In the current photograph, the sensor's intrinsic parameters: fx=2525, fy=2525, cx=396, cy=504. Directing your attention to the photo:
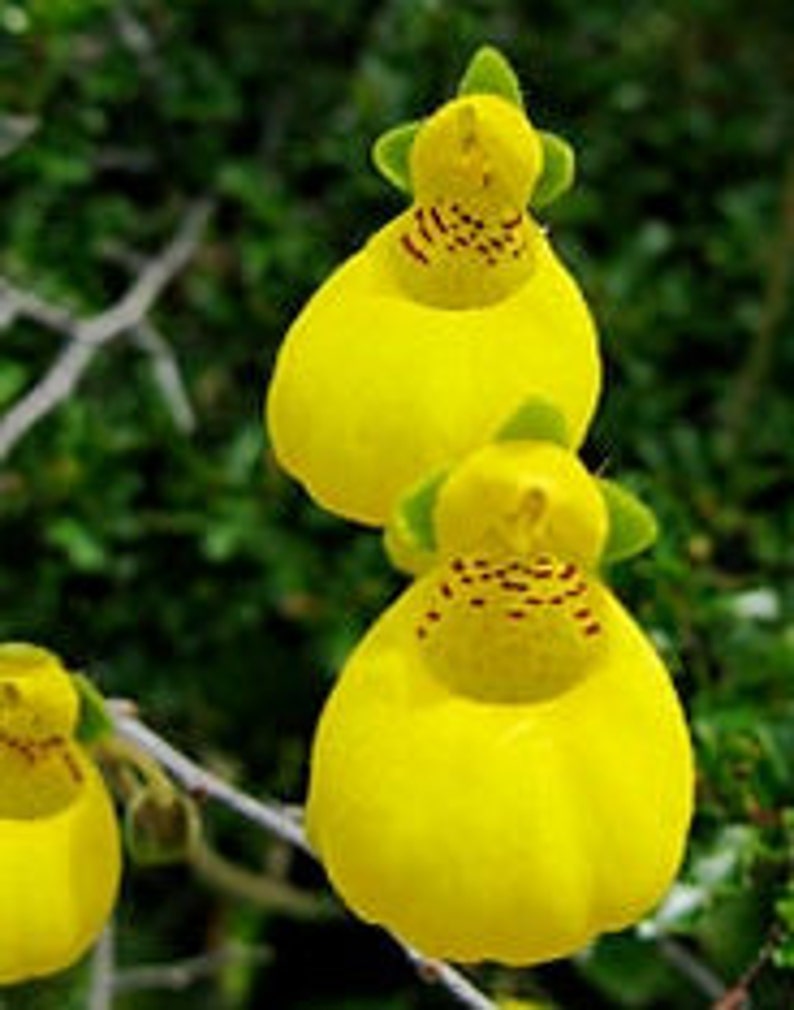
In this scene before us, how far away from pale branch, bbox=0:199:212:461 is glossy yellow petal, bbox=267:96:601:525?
1.58 ft

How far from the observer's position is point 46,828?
1415 millimetres

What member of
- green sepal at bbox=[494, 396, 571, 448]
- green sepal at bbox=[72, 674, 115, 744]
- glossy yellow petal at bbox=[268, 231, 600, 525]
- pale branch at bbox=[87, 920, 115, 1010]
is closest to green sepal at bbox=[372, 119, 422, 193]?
glossy yellow petal at bbox=[268, 231, 600, 525]

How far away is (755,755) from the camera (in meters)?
1.82

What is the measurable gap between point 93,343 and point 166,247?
40 centimetres

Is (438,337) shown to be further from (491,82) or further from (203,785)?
(203,785)

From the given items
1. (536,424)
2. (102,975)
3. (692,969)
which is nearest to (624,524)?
(536,424)

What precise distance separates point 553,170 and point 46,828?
18.5 inches

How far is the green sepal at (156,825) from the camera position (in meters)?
1.51

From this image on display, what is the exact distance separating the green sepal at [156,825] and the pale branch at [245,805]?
0.06ft

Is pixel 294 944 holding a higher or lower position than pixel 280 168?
lower

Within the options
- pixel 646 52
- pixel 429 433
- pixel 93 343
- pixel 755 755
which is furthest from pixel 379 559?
pixel 429 433

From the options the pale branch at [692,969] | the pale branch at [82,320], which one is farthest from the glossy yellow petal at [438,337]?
the pale branch at [692,969]

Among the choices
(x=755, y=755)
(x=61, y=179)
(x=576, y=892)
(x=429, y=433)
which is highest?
(x=429, y=433)

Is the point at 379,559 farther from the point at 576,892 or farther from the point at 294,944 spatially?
the point at 576,892
